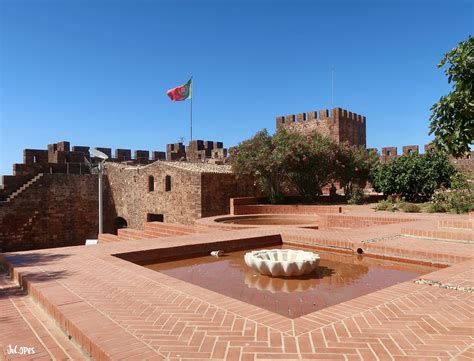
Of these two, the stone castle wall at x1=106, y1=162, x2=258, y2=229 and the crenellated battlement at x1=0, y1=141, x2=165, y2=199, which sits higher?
the crenellated battlement at x1=0, y1=141, x2=165, y2=199

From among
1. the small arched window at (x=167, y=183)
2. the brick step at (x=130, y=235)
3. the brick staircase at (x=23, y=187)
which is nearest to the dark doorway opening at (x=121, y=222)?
the brick staircase at (x=23, y=187)

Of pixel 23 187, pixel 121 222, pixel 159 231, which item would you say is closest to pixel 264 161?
pixel 159 231

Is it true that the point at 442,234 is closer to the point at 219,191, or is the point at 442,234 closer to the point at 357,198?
the point at 357,198

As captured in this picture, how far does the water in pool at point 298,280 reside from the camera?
4.54 metres

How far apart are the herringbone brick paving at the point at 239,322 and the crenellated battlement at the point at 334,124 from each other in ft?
89.2

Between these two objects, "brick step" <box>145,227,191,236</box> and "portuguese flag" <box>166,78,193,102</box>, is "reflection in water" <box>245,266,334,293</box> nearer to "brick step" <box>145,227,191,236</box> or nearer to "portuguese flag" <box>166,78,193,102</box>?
"brick step" <box>145,227,191,236</box>

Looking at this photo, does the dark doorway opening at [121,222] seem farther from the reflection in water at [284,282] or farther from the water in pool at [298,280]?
the reflection in water at [284,282]

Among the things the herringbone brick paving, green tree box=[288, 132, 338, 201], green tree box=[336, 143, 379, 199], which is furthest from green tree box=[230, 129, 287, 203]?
the herringbone brick paving

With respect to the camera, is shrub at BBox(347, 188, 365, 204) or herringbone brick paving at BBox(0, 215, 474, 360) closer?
herringbone brick paving at BBox(0, 215, 474, 360)

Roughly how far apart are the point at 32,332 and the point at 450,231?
7689 millimetres

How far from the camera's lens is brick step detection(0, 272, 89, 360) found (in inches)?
124

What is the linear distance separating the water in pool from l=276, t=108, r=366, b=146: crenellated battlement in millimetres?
24702

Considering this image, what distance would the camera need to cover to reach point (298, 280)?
17.9 ft

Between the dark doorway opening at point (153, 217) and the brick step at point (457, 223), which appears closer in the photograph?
the brick step at point (457, 223)
